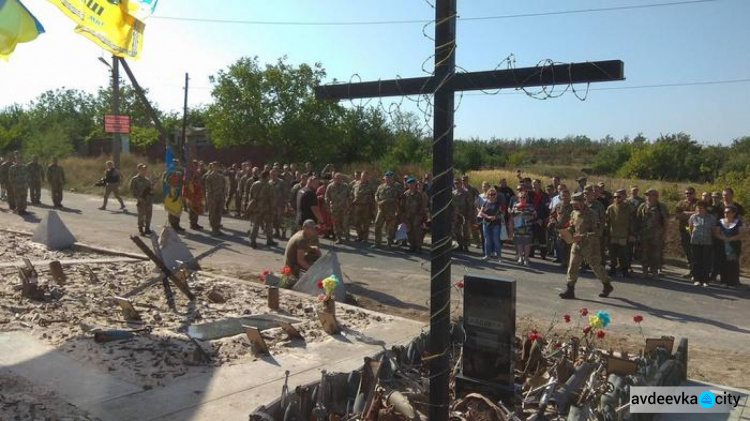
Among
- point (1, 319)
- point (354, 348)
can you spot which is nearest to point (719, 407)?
point (354, 348)

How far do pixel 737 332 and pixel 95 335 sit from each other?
25.6 feet

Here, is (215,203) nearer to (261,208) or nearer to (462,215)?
(261,208)

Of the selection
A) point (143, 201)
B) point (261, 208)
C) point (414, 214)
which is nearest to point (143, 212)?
point (143, 201)

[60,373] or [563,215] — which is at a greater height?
[563,215]

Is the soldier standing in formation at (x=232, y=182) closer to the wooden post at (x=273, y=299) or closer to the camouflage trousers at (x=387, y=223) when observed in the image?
the camouflage trousers at (x=387, y=223)

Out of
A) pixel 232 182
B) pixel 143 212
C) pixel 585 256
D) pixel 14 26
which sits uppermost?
pixel 14 26

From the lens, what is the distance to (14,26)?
26.0 feet

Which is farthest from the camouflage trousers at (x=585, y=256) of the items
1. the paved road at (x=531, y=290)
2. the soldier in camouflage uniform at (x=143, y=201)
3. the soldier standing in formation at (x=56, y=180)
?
the soldier standing in formation at (x=56, y=180)

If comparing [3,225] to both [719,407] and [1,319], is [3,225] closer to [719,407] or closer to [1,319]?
[1,319]

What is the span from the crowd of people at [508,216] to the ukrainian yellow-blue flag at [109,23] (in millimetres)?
3910

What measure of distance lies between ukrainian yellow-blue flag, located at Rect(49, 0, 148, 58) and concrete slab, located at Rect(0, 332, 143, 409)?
475 cm

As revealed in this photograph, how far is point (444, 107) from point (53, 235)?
38.9ft

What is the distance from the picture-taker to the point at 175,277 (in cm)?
838

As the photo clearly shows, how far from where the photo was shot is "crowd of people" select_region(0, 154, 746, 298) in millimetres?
A: 11305
